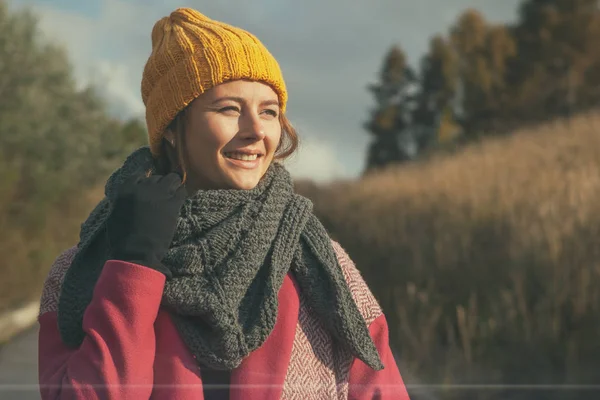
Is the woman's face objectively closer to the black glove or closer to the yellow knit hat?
the yellow knit hat

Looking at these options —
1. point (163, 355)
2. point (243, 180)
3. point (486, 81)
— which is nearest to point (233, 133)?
point (243, 180)

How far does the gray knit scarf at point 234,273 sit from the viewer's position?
192 cm

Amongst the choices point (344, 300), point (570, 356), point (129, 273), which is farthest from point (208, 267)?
point (570, 356)

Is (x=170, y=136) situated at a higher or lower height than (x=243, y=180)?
higher

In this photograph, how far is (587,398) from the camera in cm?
503

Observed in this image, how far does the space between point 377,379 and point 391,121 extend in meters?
38.6

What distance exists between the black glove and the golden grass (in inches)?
153

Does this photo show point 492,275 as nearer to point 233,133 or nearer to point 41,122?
point 233,133

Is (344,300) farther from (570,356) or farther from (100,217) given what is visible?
(570,356)

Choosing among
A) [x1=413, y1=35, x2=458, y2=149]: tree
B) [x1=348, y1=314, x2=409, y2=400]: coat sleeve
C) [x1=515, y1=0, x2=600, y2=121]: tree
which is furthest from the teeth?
[x1=413, y1=35, x2=458, y2=149]: tree

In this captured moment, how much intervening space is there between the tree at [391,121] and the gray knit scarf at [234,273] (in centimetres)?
3766

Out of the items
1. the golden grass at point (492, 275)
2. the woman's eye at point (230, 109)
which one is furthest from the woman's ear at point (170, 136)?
the golden grass at point (492, 275)

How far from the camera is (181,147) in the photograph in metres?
2.16

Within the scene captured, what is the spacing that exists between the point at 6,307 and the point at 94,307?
28.4 feet
